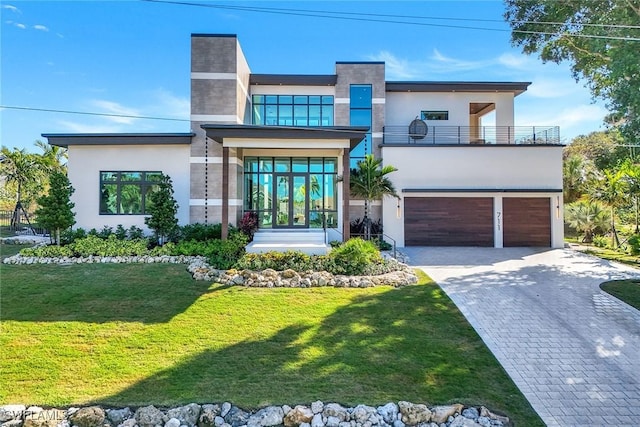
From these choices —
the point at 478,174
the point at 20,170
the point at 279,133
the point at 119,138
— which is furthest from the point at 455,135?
the point at 20,170

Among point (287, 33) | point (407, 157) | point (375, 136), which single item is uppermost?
point (287, 33)

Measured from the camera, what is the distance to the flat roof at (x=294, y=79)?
17.6 m

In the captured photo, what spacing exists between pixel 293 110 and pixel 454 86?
895 centimetres

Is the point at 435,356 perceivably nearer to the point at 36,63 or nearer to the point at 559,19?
the point at 559,19

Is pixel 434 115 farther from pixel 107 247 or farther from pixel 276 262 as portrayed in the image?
pixel 107 247

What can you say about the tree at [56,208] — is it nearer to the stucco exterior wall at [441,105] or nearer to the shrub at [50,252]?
the shrub at [50,252]

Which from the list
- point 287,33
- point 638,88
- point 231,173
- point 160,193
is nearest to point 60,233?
point 160,193

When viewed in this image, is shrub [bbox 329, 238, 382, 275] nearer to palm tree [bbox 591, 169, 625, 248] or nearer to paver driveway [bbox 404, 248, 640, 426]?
paver driveway [bbox 404, 248, 640, 426]

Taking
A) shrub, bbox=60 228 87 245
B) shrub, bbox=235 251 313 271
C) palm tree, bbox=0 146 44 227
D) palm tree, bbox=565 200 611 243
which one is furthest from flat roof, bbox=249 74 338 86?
palm tree, bbox=0 146 44 227

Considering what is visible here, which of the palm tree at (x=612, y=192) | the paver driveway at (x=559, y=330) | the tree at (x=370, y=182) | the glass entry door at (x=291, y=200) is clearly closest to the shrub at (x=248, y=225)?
the glass entry door at (x=291, y=200)

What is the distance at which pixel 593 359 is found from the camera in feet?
18.9

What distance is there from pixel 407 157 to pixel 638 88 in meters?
8.51

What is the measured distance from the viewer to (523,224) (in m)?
16.0

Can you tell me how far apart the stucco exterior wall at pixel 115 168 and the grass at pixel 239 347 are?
5.76 meters
